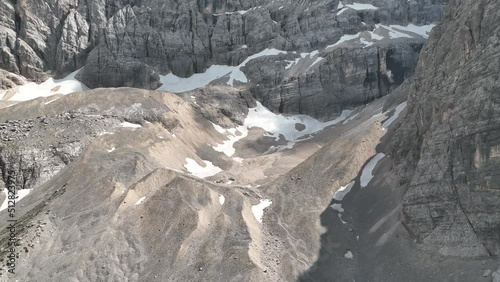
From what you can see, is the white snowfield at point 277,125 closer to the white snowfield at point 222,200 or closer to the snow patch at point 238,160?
the snow patch at point 238,160

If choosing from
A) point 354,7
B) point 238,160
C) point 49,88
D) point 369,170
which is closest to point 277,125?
point 238,160

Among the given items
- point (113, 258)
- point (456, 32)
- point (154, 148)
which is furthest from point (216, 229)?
point (456, 32)

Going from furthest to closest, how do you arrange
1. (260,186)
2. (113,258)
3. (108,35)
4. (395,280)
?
(108,35)
(260,186)
(113,258)
(395,280)

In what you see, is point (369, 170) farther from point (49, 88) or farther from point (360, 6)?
point (360, 6)

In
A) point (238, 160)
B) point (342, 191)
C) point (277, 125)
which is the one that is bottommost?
point (277, 125)

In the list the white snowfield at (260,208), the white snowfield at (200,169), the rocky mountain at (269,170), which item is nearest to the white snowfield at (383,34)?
the rocky mountain at (269,170)

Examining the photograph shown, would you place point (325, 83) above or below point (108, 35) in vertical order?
below

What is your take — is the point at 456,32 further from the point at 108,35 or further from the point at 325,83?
the point at 108,35
